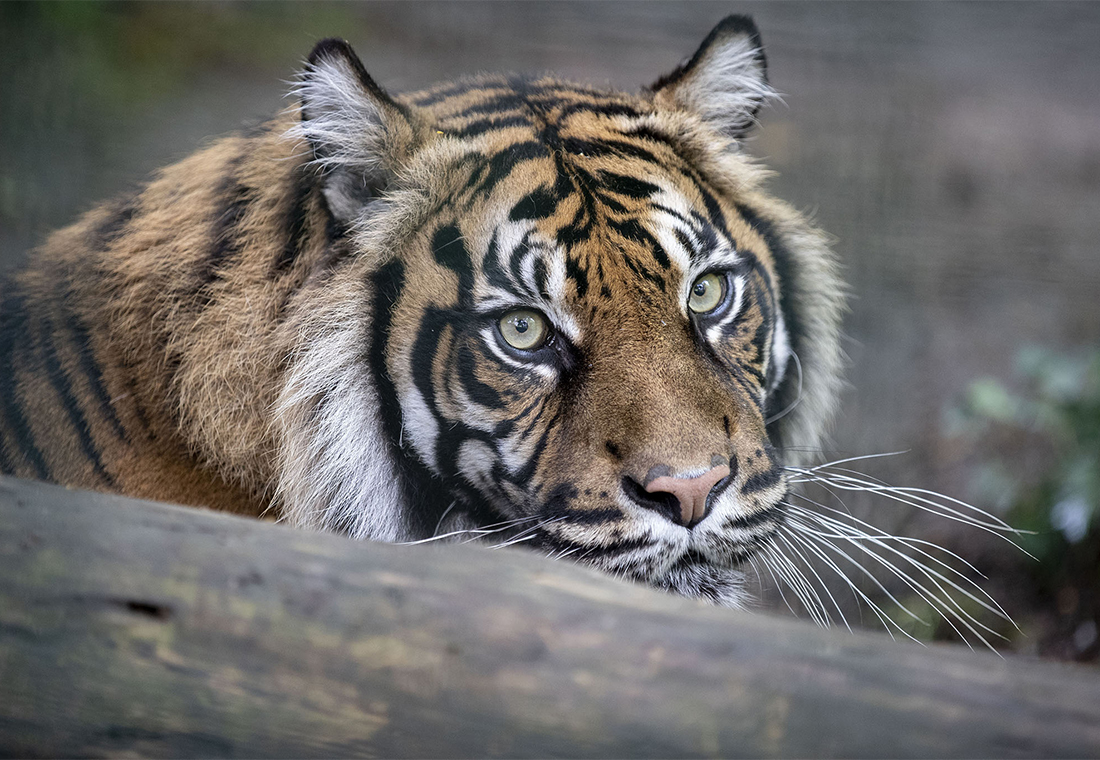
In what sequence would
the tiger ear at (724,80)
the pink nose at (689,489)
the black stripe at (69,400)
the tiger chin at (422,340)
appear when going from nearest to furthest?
the pink nose at (689,489) → the tiger chin at (422,340) → the black stripe at (69,400) → the tiger ear at (724,80)

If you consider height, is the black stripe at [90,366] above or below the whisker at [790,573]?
above

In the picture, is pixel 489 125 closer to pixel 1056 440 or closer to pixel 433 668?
pixel 433 668

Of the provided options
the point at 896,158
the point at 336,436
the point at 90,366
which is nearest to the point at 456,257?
the point at 336,436

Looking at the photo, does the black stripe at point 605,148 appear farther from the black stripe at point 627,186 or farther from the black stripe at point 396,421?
the black stripe at point 396,421

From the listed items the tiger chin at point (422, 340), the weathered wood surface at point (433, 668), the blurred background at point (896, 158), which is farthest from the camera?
the blurred background at point (896, 158)

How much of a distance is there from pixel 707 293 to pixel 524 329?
407mm

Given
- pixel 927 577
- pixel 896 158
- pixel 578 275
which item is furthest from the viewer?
pixel 927 577

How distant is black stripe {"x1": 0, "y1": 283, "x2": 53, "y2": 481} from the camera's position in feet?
5.70

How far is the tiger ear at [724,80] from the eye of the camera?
1.95 meters

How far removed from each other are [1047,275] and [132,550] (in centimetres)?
395

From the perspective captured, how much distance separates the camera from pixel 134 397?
69.8 inches

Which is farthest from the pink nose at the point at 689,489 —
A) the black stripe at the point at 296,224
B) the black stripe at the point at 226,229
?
the black stripe at the point at 226,229

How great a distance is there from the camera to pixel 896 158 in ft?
7.02

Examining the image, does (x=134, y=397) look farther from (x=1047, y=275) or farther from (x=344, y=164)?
(x=1047, y=275)
